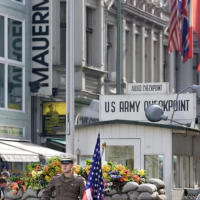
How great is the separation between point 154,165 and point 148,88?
6.51 metres

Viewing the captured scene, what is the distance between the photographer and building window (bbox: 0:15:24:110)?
31203 millimetres

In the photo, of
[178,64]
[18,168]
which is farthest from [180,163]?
[178,64]

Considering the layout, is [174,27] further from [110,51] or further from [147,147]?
[147,147]

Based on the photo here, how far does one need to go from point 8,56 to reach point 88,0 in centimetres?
709

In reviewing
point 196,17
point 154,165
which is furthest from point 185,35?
point 154,165

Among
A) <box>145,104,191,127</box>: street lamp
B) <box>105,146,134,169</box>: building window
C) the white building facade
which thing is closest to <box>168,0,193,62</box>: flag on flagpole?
the white building facade

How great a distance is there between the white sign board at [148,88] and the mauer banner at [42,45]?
4958 mm

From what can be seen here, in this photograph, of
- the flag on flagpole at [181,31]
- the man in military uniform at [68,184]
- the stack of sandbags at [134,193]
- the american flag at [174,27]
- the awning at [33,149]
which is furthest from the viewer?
the american flag at [174,27]

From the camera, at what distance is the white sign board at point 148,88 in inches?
1098

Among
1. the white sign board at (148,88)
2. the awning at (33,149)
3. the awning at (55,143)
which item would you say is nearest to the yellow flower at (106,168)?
the white sign board at (148,88)

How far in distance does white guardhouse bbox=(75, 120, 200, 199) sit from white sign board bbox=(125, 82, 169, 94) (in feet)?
15.4

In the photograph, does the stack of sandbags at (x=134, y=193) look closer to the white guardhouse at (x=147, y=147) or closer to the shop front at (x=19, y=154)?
the white guardhouse at (x=147, y=147)

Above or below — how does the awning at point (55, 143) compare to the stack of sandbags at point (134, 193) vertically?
above

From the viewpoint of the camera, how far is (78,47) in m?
36.2
